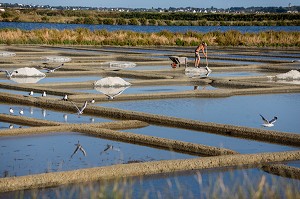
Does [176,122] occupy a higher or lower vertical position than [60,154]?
lower

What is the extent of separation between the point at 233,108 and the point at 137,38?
88.3 feet

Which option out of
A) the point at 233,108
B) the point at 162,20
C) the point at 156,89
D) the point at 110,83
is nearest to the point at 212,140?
the point at 233,108

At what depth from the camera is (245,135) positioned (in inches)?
387

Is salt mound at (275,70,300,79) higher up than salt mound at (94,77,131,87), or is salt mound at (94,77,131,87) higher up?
salt mound at (94,77,131,87)

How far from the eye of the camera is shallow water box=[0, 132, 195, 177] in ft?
24.9

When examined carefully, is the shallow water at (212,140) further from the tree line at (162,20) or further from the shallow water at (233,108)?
the tree line at (162,20)

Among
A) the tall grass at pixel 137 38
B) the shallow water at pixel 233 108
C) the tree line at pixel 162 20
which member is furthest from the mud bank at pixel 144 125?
the tree line at pixel 162 20

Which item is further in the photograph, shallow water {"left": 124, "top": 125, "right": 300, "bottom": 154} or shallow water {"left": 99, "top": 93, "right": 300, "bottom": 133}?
shallow water {"left": 99, "top": 93, "right": 300, "bottom": 133}

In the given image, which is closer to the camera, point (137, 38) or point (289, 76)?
point (289, 76)

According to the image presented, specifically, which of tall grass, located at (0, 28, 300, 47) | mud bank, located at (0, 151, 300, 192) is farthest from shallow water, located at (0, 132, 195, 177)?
tall grass, located at (0, 28, 300, 47)

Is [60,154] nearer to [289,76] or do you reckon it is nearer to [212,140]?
[212,140]

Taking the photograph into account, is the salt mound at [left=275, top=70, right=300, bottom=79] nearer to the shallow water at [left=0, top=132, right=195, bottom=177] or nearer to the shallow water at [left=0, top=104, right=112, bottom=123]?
the shallow water at [left=0, top=104, right=112, bottom=123]

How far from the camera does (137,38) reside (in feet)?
129

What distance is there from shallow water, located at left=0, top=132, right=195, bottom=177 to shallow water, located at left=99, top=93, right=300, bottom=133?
2.35m
